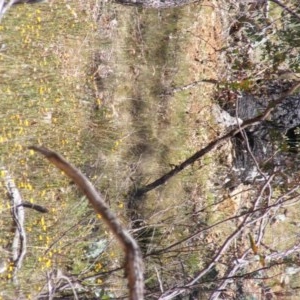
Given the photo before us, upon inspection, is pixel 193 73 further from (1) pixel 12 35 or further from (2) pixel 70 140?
(1) pixel 12 35

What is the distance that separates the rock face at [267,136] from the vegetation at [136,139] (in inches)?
3.5

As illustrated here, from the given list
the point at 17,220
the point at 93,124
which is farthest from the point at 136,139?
the point at 17,220

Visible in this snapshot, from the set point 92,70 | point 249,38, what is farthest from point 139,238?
point 249,38

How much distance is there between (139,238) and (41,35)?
137 centimetres

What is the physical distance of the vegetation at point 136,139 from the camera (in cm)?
284

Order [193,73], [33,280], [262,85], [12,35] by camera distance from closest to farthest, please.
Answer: [33,280] < [12,35] < [262,85] < [193,73]

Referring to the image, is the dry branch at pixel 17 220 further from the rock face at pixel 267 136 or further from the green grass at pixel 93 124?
the rock face at pixel 267 136

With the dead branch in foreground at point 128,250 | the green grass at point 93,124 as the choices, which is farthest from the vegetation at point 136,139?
the dead branch in foreground at point 128,250

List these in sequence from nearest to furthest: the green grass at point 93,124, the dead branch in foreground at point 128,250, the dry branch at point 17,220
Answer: the dead branch in foreground at point 128,250, the dry branch at point 17,220, the green grass at point 93,124

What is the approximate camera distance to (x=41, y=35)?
3.14 metres

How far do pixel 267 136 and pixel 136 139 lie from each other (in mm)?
872

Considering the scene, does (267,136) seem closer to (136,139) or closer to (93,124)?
(136,139)

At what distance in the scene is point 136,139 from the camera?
366 cm

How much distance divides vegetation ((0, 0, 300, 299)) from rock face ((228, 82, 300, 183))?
0.09 meters
